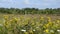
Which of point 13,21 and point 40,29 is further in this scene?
point 13,21

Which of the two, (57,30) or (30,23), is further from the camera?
(30,23)

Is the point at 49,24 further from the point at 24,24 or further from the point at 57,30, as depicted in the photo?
the point at 24,24

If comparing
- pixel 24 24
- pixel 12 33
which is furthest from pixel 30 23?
pixel 12 33

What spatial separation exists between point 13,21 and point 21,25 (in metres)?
0.27

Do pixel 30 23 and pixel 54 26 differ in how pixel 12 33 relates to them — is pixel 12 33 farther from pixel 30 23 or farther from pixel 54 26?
pixel 54 26

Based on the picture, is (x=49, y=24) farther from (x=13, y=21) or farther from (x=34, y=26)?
(x=13, y=21)

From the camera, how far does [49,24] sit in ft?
20.2

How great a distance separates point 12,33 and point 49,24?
3.28ft

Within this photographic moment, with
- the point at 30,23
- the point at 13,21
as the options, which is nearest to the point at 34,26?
the point at 30,23

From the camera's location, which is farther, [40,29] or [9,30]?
[9,30]

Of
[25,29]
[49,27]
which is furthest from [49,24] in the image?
[25,29]

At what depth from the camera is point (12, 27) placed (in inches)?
263

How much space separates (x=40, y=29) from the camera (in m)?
6.16

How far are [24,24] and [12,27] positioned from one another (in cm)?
34
